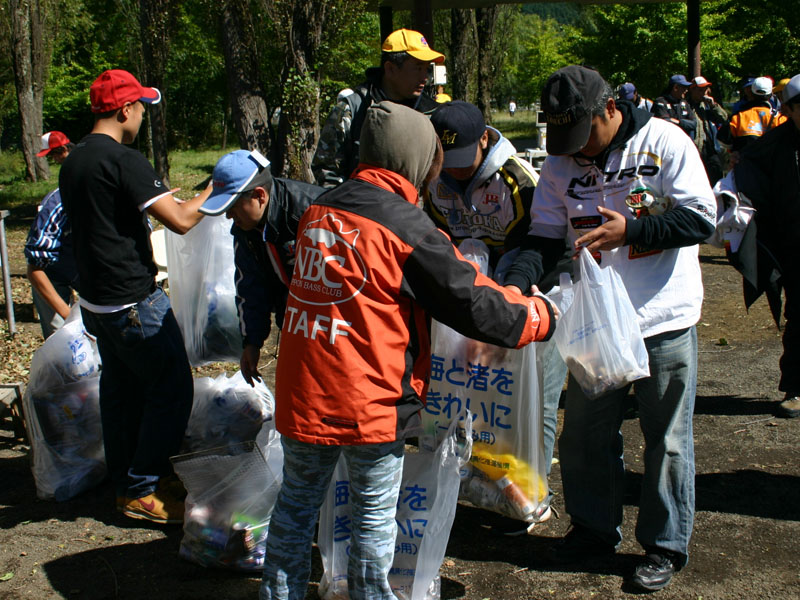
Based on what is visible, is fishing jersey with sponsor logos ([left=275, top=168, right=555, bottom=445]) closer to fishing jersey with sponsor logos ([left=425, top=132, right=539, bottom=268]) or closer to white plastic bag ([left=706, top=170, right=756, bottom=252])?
fishing jersey with sponsor logos ([left=425, top=132, right=539, bottom=268])

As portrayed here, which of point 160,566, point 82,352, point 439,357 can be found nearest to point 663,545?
point 439,357

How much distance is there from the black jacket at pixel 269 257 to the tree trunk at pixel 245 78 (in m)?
8.98

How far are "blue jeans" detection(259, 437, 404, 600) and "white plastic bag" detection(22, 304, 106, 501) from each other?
6.04 ft

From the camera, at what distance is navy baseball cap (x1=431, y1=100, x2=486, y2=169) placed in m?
3.11

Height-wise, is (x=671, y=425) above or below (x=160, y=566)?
above

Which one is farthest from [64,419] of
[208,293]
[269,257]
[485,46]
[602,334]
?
[485,46]

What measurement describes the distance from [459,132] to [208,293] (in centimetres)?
159

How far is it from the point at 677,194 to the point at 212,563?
87.5 inches

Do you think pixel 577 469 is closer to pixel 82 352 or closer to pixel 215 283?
pixel 215 283

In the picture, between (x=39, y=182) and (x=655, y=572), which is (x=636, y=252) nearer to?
(x=655, y=572)

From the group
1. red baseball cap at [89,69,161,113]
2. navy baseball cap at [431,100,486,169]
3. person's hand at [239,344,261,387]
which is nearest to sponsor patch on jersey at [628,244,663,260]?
navy baseball cap at [431,100,486,169]

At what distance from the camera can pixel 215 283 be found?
13.0 feet

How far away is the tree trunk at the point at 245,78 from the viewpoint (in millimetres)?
11789

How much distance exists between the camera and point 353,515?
8.00 ft
